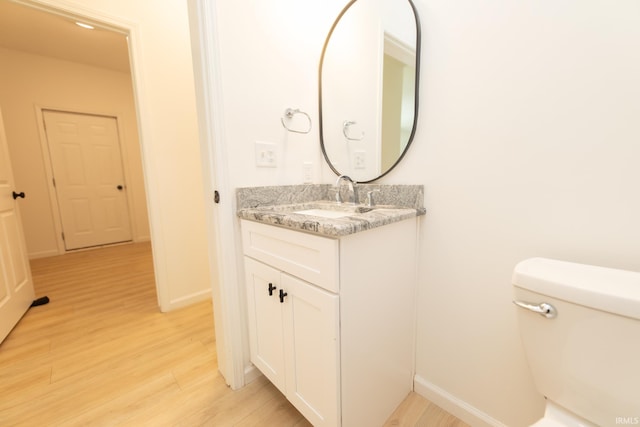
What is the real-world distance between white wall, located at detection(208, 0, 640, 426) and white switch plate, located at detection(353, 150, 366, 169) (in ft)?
0.61

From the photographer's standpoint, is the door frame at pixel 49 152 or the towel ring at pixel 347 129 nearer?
the towel ring at pixel 347 129

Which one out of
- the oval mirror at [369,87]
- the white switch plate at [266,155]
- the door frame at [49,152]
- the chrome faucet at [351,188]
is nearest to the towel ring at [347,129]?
the oval mirror at [369,87]

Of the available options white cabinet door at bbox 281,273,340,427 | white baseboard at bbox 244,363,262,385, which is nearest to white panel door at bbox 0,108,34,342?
white baseboard at bbox 244,363,262,385

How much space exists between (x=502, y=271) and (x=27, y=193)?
4.86 m

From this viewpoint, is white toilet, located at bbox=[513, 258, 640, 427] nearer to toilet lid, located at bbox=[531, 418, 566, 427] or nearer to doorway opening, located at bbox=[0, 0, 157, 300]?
toilet lid, located at bbox=[531, 418, 566, 427]

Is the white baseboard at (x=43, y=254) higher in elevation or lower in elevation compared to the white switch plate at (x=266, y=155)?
lower

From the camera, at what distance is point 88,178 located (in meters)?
3.62

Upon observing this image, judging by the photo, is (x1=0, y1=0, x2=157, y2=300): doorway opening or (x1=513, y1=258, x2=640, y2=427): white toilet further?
(x1=0, y1=0, x2=157, y2=300): doorway opening

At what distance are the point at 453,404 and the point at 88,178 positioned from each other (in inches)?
187

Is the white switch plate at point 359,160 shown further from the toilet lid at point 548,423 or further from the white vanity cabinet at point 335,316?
the toilet lid at point 548,423

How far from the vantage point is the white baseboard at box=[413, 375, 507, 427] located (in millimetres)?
1021

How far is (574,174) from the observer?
759mm

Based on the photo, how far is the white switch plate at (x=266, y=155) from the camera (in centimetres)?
123

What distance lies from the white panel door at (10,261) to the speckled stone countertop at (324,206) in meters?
1.85
